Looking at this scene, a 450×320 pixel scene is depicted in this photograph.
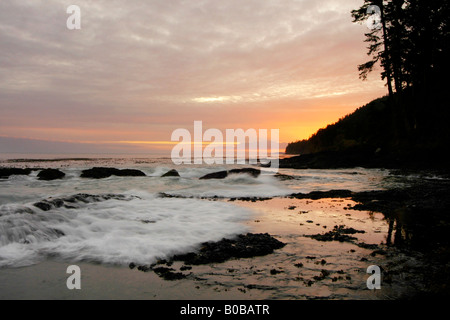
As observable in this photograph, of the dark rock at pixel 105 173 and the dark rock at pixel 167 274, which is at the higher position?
the dark rock at pixel 105 173

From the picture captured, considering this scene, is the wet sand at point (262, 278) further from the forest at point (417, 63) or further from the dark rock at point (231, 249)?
the forest at point (417, 63)

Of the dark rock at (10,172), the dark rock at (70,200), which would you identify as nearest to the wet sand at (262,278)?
the dark rock at (70,200)

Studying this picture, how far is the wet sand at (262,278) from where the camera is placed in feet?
14.5

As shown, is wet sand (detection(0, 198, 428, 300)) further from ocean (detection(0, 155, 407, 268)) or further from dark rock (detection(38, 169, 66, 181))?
dark rock (detection(38, 169, 66, 181))

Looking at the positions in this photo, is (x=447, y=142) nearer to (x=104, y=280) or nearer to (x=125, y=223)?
(x=125, y=223)

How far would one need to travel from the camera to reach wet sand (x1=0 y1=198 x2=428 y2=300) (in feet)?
14.5

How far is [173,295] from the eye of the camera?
14.5ft

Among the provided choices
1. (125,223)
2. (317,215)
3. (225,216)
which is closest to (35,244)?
(125,223)

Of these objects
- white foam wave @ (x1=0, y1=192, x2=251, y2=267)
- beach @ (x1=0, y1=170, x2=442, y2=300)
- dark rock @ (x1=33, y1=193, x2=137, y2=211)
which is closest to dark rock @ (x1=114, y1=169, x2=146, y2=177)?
dark rock @ (x1=33, y1=193, x2=137, y2=211)

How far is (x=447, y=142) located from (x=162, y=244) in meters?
28.2

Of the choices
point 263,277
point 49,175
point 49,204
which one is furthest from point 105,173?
point 263,277

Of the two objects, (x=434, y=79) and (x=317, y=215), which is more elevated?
(x=434, y=79)

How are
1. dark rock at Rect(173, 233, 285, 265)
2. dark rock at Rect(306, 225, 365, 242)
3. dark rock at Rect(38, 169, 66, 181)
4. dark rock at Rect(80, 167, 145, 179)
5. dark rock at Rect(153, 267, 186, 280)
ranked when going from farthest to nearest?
1. dark rock at Rect(80, 167, 145, 179)
2. dark rock at Rect(38, 169, 66, 181)
3. dark rock at Rect(306, 225, 365, 242)
4. dark rock at Rect(173, 233, 285, 265)
5. dark rock at Rect(153, 267, 186, 280)

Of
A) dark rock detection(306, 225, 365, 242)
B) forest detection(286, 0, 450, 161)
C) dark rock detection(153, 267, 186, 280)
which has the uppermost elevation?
forest detection(286, 0, 450, 161)
